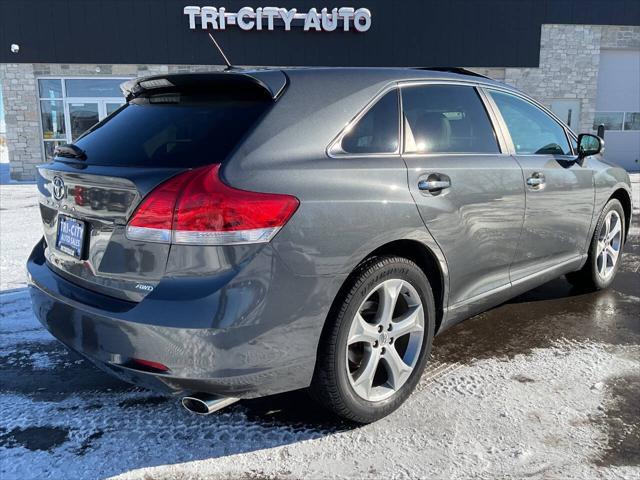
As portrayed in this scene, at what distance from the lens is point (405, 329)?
8.75 ft

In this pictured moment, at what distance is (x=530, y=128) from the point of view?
12.3 ft

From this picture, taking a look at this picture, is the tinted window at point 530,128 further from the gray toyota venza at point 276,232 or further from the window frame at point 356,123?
the window frame at point 356,123

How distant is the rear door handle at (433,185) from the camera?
264 cm

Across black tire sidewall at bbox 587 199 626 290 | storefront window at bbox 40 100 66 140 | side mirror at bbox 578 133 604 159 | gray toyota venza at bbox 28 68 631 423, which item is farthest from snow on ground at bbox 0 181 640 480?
storefront window at bbox 40 100 66 140

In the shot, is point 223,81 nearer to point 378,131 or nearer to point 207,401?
point 378,131

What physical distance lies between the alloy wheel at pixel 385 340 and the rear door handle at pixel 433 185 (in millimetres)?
487

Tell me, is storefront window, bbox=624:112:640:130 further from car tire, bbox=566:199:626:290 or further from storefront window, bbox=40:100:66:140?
storefront window, bbox=40:100:66:140

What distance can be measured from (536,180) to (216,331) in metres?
2.45

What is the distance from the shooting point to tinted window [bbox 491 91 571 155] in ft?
11.6

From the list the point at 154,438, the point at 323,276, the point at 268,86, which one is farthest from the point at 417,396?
the point at 268,86

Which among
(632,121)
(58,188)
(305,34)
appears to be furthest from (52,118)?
(632,121)

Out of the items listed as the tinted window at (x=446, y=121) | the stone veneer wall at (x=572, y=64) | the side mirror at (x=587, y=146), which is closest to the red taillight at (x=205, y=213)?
the tinted window at (x=446, y=121)

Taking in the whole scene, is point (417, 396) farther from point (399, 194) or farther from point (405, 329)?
point (399, 194)

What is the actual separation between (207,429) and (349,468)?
74 cm
